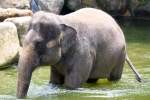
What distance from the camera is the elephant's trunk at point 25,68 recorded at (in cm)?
841

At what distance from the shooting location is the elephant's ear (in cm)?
916

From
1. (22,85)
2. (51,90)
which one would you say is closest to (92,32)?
(51,90)

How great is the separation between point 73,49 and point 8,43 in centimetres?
255

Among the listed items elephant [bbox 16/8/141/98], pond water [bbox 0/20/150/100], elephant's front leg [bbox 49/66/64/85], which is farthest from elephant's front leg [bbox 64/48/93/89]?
elephant's front leg [bbox 49/66/64/85]

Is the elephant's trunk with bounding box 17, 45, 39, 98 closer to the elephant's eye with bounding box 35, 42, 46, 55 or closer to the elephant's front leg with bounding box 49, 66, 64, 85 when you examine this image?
the elephant's eye with bounding box 35, 42, 46, 55

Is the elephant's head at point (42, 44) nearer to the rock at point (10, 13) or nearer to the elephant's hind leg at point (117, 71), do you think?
the elephant's hind leg at point (117, 71)

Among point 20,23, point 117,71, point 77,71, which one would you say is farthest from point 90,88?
point 20,23

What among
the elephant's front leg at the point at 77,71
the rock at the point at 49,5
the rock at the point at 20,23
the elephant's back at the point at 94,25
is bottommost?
the rock at the point at 49,5

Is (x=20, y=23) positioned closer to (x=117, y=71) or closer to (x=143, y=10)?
(x=117, y=71)

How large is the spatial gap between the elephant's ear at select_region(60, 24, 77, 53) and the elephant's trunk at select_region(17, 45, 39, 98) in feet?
2.17

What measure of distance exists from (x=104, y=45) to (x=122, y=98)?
1.31 m

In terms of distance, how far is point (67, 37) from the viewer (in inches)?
364

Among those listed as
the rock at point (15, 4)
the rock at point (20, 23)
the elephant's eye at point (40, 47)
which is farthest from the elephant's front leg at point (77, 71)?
the rock at point (15, 4)

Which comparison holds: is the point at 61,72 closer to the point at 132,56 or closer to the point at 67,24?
the point at 67,24
